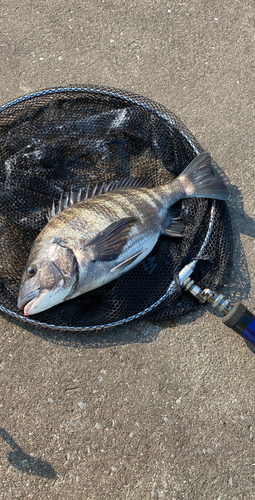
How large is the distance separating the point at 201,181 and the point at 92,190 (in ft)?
2.94

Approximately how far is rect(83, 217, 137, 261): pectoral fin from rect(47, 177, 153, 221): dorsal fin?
1.26 ft

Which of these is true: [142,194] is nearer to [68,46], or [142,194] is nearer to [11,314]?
[11,314]

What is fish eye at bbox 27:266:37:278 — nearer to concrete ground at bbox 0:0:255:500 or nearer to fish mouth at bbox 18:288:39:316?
fish mouth at bbox 18:288:39:316

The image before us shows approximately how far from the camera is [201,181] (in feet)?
9.55

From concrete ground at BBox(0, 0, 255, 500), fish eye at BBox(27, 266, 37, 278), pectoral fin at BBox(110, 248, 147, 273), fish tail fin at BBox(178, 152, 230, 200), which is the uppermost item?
fish tail fin at BBox(178, 152, 230, 200)

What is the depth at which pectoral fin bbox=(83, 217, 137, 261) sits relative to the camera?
2.50 m

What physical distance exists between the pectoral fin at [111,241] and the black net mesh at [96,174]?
269 mm

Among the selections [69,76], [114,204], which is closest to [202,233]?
[114,204]

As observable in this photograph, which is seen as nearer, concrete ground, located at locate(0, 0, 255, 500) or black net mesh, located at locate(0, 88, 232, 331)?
concrete ground, located at locate(0, 0, 255, 500)

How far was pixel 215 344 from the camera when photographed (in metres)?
2.85

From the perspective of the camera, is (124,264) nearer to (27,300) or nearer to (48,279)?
(48,279)

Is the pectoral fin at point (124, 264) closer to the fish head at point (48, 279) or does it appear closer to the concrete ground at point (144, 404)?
the fish head at point (48, 279)

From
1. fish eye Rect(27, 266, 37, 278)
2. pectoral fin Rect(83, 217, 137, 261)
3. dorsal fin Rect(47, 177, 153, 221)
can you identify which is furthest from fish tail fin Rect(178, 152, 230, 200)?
fish eye Rect(27, 266, 37, 278)

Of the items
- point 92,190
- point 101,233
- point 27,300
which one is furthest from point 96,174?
point 27,300
